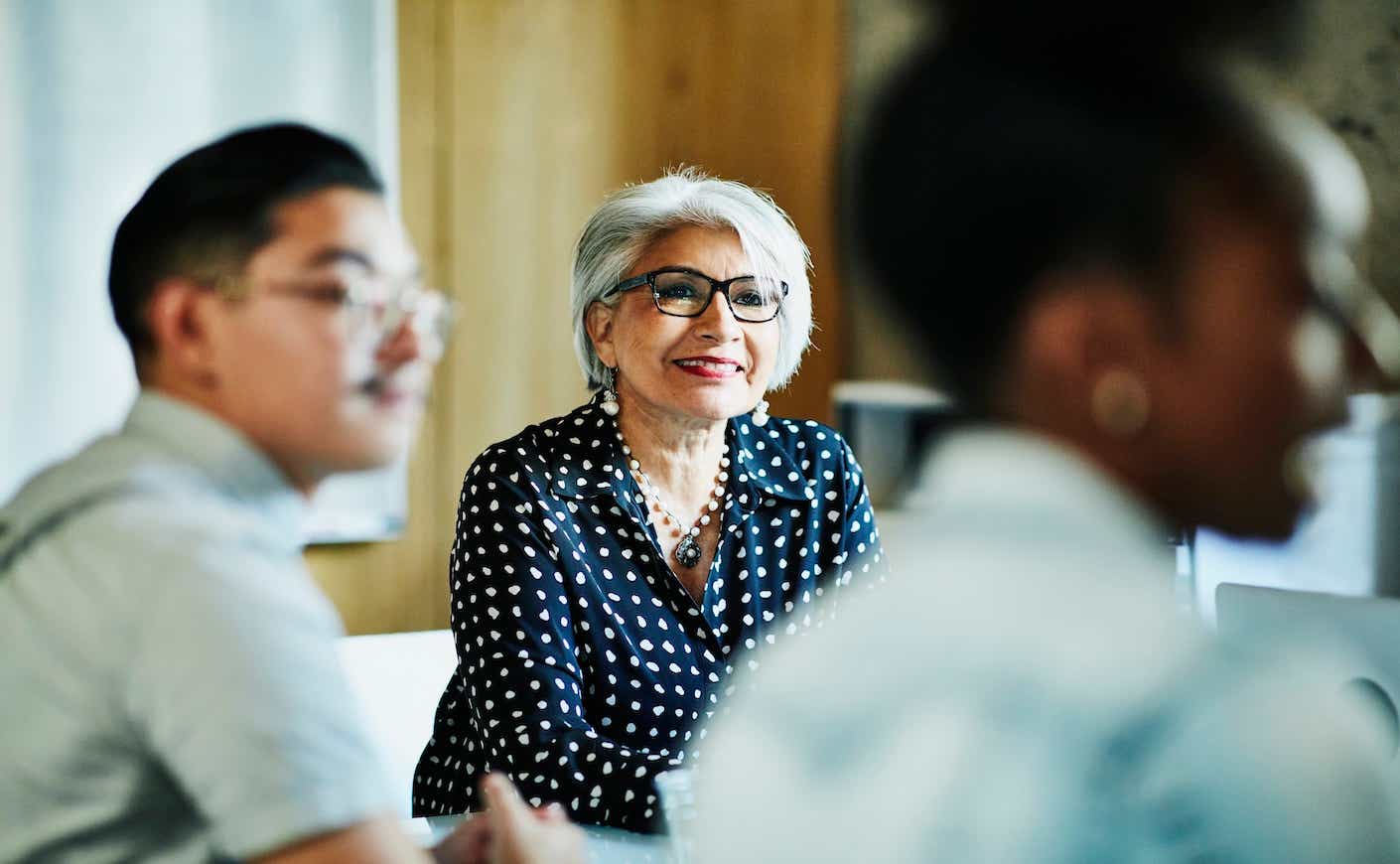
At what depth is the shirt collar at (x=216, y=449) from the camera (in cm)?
63

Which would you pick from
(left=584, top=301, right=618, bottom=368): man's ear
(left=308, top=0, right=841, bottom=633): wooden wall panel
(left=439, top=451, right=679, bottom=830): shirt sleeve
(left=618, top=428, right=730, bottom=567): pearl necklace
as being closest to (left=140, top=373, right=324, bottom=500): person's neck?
(left=439, top=451, right=679, bottom=830): shirt sleeve

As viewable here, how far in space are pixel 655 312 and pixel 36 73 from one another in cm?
183

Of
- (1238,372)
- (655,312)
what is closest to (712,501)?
(655,312)

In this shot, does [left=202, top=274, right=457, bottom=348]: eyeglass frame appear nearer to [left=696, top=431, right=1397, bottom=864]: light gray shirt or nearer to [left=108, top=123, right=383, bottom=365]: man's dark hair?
[left=108, top=123, right=383, bottom=365]: man's dark hair

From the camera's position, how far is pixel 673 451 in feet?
5.98

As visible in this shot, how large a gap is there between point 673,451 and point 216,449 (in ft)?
3.97

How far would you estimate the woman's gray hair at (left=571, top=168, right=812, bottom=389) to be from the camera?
1.79m

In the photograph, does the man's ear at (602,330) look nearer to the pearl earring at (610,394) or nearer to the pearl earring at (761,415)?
the pearl earring at (610,394)

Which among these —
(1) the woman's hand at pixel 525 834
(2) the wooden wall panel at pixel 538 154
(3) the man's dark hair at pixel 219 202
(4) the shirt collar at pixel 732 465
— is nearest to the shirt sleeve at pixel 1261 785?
(1) the woman's hand at pixel 525 834

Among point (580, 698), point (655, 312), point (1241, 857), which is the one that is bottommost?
point (580, 698)

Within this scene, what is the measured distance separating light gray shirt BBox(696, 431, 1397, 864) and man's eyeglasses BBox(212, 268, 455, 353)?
265 mm

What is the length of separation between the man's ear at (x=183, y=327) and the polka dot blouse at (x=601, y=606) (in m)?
0.78

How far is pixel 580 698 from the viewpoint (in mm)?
1509

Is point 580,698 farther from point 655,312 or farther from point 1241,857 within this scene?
point 1241,857
